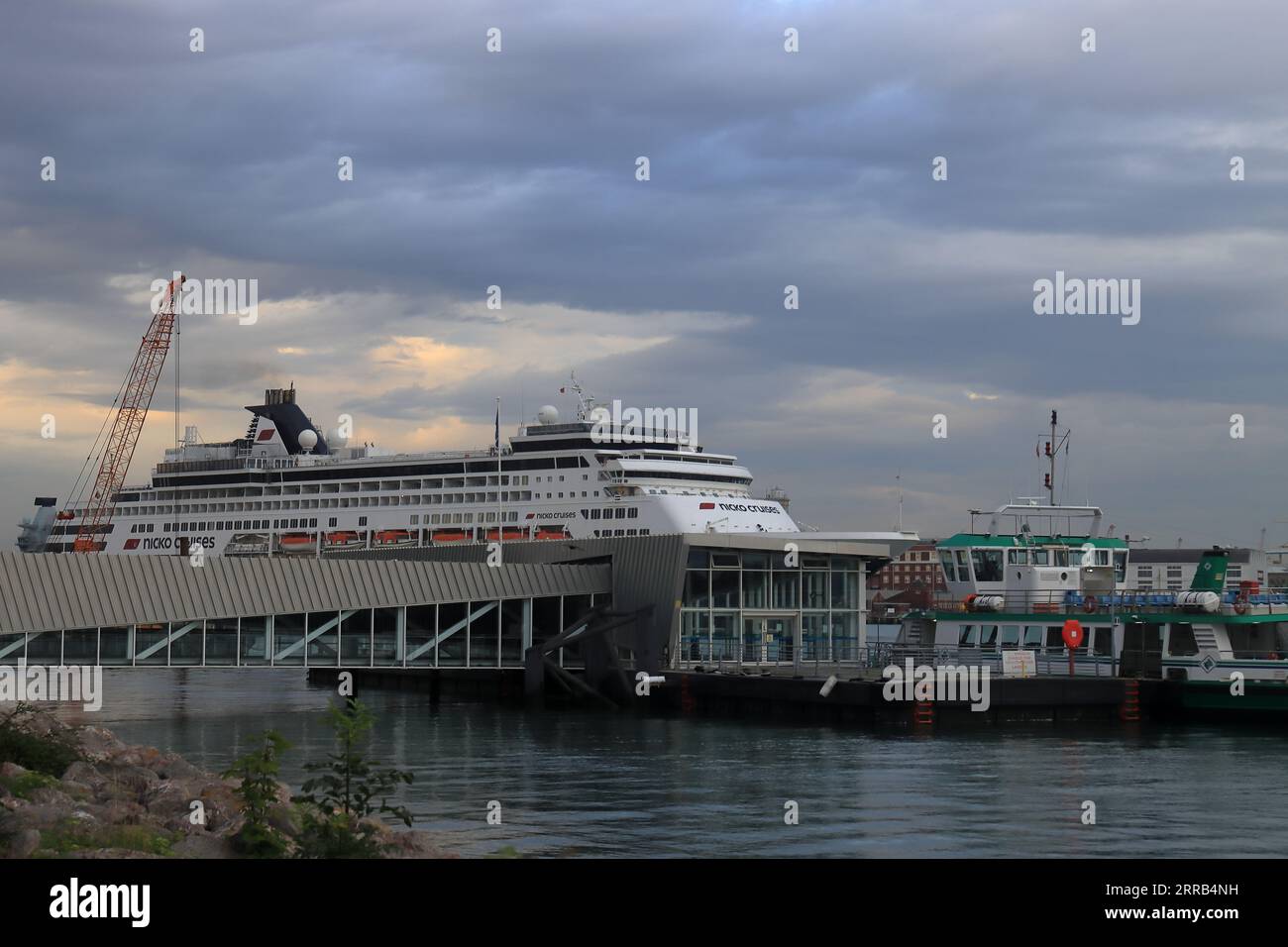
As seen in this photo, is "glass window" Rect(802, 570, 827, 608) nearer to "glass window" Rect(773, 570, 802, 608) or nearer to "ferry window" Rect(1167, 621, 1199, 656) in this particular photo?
"glass window" Rect(773, 570, 802, 608)

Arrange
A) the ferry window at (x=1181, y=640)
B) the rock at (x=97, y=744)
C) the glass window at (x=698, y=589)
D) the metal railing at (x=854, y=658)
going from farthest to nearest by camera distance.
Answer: the glass window at (x=698, y=589) → the metal railing at (x=854, y=658) → the ferry window at (x=1181, y=640) → the rock at (x=97, y=744)

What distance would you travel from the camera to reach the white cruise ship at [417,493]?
8819 cm

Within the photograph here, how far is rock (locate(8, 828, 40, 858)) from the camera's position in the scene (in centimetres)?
1692

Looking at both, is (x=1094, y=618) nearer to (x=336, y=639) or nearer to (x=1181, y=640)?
(x=1181, y=640)

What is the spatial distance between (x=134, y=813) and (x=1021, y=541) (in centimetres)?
3887

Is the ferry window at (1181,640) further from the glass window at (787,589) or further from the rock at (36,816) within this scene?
the rock at (36,816)

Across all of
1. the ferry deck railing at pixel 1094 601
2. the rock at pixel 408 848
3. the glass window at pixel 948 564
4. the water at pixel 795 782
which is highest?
the glass window at pixel 948 564

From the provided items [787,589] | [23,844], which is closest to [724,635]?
[787,589]

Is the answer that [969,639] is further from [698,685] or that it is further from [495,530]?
[495,530]

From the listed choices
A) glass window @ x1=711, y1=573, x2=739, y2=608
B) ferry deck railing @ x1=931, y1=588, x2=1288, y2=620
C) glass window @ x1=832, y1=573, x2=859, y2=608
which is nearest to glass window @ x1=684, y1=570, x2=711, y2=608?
glass window @ x1=711, y1=573, x2=739, y2=608

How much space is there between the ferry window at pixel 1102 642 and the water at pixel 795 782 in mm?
5893

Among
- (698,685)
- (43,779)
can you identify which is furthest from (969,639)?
(43,779)

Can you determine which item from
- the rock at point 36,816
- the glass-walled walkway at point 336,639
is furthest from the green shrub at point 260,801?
the glass-walled walkway at point 336,639

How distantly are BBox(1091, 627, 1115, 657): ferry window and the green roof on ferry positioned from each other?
164 inches
